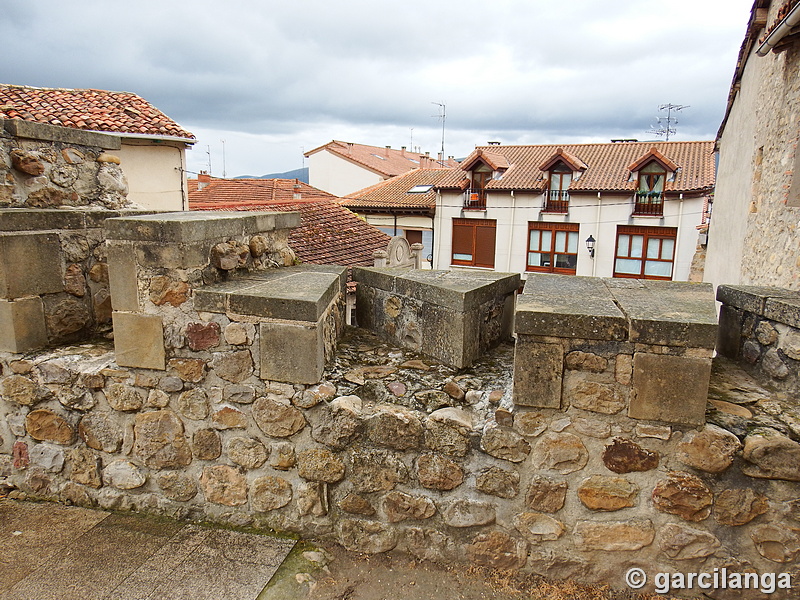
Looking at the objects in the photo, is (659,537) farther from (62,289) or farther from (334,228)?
(334,228)

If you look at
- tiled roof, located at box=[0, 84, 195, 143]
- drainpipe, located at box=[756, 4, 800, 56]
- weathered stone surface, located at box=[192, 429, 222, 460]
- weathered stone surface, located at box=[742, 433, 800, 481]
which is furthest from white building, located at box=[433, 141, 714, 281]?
weathered stone surface, located at box=[192, 429, 222, 460]

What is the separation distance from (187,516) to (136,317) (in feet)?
3.64

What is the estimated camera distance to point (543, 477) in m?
2.48

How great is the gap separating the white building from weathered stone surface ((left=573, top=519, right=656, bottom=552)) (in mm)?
17285

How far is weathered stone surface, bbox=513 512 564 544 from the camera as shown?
250 centimetres

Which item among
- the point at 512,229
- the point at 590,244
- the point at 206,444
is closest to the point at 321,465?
the point at 206,444

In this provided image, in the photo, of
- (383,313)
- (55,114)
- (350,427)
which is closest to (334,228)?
(55,114)

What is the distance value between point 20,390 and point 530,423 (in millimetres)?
2812

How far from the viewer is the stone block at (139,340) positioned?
2854 millimetres

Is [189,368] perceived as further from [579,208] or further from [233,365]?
[579,208]

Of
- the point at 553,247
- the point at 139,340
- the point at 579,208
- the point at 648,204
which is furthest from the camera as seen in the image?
the point at 553,247

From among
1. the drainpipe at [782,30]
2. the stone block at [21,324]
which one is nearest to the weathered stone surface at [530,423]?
the stone block at [21,324]

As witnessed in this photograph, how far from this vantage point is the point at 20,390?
10.3 feet

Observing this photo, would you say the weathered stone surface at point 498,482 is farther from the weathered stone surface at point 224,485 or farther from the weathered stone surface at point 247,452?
the weathered stone surface at point 224,485
